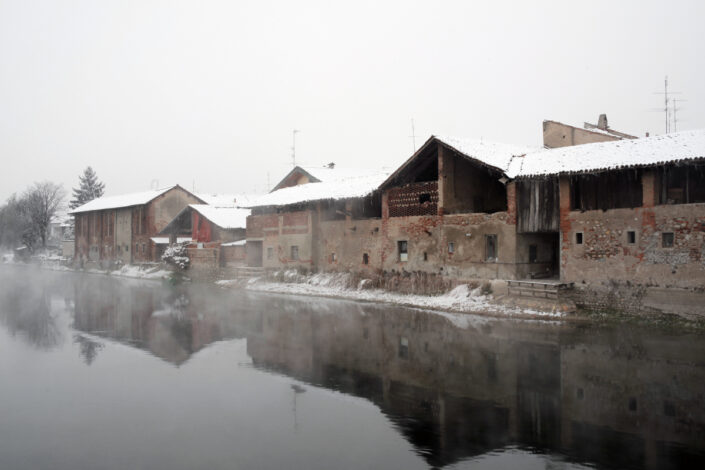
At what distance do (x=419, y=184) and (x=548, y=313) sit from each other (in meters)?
10.2

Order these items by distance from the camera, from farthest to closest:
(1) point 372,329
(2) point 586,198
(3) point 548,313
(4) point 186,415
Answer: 1. (2) point 586,198
2. (3) point 548,313
3. (1) point 372,329
4. (4) point 186,415

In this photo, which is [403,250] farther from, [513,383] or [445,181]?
[513,383]

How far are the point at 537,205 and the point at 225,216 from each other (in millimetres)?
29357

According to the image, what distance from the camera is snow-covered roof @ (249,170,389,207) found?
30.9 meters

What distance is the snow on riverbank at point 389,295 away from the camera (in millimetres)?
20250

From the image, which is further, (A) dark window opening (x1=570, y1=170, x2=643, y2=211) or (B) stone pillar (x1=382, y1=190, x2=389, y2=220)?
(B) stone pillar (x1=382, y1=190, x2=389, y2=220)

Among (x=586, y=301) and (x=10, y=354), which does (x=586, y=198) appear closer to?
(x=586, y=301)

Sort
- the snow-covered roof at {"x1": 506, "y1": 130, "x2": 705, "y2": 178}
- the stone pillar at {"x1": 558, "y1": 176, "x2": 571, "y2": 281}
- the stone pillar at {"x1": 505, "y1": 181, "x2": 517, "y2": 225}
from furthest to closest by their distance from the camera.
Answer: the stone pillar at {"x1": 505, "y1": 181, "x2": 517, "y2": 225} < the stone pillar at {"x1": 558, "y1": 176, "x2": 571, "y2": 281} < the snow-covered roof at {"x1": 506, "y1": 130, "x2": 705, "y2": 178}

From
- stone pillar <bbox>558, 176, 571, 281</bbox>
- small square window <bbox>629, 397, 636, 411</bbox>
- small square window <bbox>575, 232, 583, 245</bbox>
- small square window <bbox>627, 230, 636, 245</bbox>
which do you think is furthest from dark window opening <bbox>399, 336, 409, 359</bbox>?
small square window <bbox>627, 230, 636, 245</bbox>

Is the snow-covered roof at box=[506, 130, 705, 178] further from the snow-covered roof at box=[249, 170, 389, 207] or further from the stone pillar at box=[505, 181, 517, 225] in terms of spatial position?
the snow-covered roof at box=[249, 170, 389, 207]

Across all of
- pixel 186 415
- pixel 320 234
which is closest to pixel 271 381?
pixel 186 415

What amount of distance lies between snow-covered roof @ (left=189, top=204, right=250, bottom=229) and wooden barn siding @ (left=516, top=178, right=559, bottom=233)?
25561mm

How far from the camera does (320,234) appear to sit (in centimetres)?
3281

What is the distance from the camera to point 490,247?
77.9 feet
